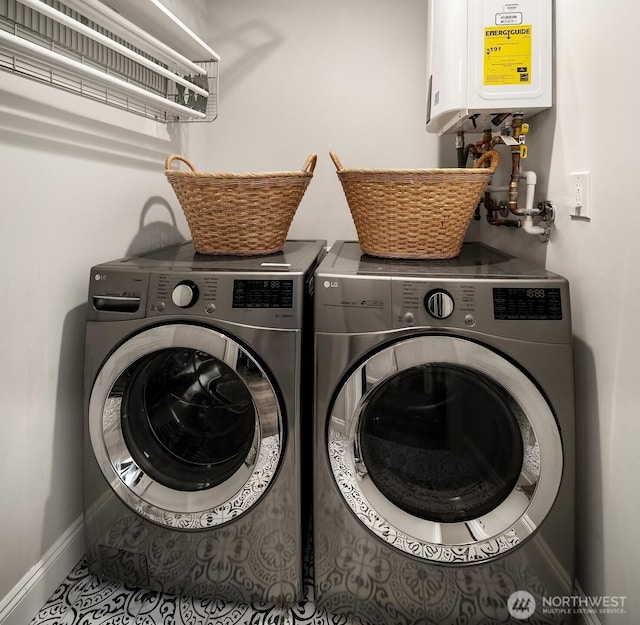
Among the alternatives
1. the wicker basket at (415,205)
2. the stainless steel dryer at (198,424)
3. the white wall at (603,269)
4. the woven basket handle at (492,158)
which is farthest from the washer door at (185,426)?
the woven basket handle at (492,158)

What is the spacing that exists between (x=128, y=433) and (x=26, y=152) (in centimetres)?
75

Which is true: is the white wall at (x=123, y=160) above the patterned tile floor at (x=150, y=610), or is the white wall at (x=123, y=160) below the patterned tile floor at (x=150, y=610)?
above

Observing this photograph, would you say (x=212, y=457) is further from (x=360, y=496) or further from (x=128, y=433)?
(x=360, y=496)

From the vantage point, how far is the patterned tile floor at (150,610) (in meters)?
1.19

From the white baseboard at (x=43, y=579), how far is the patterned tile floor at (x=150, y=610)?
0.03 meters

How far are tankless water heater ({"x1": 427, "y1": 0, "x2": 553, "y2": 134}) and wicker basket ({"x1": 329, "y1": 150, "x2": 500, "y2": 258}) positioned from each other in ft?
0.51

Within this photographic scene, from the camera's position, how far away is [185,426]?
1.34 metres

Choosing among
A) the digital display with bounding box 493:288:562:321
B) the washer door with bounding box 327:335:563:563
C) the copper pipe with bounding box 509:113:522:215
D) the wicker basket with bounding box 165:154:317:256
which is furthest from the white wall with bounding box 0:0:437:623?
the digital display with bounding box 493:288:562:321

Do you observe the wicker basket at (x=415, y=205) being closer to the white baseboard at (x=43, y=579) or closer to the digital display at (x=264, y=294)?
the digital display at (x=264, y=294)

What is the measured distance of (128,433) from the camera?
126cm

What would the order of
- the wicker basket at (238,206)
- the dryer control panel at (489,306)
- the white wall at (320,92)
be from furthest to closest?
the white wall at (320,92) < the wicker basket at (238,206) < the dryer control panel at (489,306)

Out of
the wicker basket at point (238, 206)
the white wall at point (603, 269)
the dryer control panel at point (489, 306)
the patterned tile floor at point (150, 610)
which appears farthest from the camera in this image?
the wicker basket at point (238, 206)

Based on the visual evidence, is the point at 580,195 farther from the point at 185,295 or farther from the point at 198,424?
the point at 198,424

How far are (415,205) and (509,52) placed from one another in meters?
0.50
